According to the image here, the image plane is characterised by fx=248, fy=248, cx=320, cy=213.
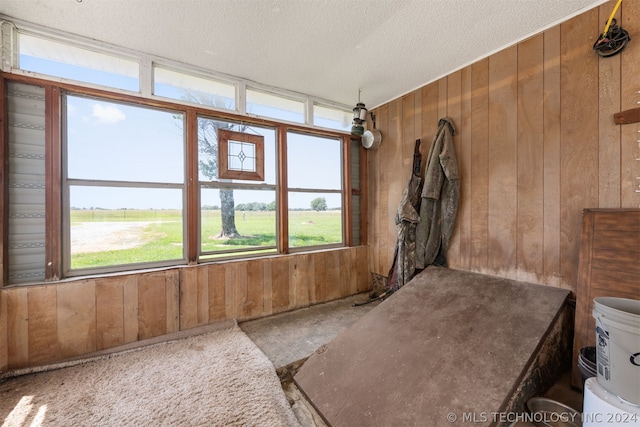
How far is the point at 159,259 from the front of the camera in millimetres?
2326

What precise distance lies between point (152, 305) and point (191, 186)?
1116mm

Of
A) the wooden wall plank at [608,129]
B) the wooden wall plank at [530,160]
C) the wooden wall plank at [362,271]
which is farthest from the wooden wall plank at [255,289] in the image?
the wooden wall plank at [608,129]

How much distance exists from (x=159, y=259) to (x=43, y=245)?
777 mm

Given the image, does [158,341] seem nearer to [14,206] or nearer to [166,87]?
[14,206]

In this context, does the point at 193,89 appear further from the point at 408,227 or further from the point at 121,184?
the point at 408,227

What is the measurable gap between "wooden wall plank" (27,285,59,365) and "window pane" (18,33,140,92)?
5.52 feet

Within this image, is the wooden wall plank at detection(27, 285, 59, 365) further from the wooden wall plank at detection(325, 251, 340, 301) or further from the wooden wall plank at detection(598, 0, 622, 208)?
the wooden wall plank at detection(598, 0, 622, 208)

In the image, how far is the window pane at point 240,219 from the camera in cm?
254

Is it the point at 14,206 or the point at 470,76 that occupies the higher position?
the point at 470,76

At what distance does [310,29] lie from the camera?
1.92 m

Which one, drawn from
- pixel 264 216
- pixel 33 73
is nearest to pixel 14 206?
pixel 33 73

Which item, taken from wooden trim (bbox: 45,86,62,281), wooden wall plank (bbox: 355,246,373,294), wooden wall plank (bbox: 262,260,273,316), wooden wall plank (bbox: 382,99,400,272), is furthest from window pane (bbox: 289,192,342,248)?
wooden trim (bbox: 45,86,62,281)

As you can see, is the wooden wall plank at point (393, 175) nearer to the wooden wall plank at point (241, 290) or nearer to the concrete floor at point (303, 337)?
the concrete floor at point (303, 337)

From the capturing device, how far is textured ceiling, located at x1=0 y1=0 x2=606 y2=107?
1700mm
